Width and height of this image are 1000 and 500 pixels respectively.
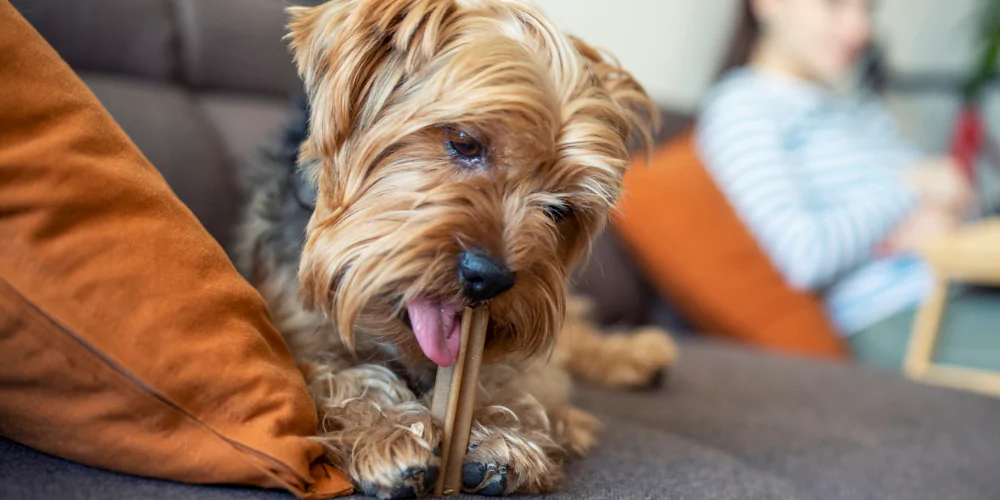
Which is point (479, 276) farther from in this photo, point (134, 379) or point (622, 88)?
point (622, 88)

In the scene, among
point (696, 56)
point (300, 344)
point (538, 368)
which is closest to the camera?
point (300, 344)

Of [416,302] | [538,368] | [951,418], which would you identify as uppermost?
[416,302]

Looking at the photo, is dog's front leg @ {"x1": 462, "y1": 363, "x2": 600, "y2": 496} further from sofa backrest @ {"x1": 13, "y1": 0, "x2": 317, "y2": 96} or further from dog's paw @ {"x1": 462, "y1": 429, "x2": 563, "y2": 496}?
sofa backrest @ {"x1": 13, "y1": 0, "x2": 317, "y2": 96}

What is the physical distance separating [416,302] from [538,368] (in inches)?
18.1

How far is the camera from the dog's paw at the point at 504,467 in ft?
3.06

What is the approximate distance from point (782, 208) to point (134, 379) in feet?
7.19

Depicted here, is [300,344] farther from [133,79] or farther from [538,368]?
[133,79]

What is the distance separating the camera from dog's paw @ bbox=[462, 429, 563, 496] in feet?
3.06

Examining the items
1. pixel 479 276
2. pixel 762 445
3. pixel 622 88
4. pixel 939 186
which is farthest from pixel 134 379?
pixel 939 186

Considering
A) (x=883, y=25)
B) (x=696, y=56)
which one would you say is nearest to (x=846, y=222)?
(x=696, y=56)

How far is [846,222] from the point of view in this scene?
2.59 meters

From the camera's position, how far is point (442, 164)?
102cm

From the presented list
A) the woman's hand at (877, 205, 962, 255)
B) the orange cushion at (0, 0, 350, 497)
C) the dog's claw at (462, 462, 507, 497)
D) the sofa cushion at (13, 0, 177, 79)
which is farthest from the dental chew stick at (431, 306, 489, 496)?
the woman's hand at (877, 205, 962, 255)

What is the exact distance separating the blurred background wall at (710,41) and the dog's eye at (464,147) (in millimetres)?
1554
